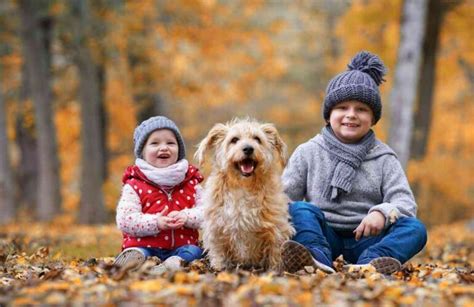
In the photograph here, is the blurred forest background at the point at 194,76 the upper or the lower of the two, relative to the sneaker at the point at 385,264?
upper

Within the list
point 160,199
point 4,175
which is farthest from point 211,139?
point 4,175

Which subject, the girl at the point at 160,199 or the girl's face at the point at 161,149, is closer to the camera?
the girl at the point at 160,199

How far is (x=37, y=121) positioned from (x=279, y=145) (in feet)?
37.6

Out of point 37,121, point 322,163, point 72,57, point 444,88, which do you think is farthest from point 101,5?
point 444,88

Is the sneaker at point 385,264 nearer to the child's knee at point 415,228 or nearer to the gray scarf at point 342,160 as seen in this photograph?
the child's knee at point 415,228

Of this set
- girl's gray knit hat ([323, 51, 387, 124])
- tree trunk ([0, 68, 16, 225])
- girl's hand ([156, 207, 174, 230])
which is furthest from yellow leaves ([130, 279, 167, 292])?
tree trunk ([0, 68, 16, 225])

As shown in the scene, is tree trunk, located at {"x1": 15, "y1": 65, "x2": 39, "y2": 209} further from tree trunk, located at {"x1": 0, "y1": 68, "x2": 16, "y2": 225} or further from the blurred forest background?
tree trunk, located at {"x1": 0, "y1": 68, "x2": 16, "y2": 225}

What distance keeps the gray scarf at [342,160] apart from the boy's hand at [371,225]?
38 centimetres

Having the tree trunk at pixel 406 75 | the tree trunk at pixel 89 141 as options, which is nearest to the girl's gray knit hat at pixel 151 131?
the tree trunk at pixel 406 75

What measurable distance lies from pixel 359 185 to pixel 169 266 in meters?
1.74

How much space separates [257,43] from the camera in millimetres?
23203

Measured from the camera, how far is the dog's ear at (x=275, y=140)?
5652 millimetres

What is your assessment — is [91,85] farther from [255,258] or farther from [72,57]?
[255,258]

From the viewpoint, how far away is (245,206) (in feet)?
17.7
